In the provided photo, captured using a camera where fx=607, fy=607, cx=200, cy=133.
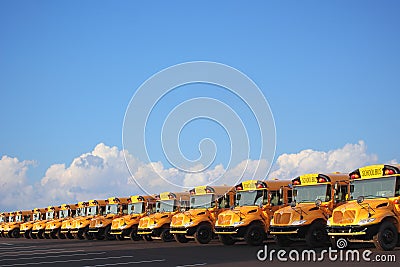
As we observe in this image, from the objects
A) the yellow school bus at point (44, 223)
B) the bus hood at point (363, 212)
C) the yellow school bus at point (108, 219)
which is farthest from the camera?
the yellow school bus at point (44, 223)

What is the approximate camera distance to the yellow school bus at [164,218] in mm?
29672

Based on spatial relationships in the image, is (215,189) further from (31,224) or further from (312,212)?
(31,224)

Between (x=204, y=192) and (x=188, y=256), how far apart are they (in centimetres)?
830

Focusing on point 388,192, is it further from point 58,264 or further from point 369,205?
point 58,264

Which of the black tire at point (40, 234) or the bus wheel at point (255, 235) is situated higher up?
the bus wheel at point (255, 235)

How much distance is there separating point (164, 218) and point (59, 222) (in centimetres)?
1551

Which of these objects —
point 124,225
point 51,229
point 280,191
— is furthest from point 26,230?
point 280,191

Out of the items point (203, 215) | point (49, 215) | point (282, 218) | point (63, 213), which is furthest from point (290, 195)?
point (49, 215)

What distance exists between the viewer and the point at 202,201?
27438 mm

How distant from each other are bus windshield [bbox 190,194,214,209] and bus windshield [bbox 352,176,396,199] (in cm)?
836

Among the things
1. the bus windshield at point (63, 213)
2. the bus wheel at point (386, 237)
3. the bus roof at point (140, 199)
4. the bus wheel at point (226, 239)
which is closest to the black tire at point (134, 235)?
the bus roof at point (140, 199)

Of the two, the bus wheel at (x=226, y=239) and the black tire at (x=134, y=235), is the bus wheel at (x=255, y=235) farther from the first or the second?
the black tire at (x=134, y=235)

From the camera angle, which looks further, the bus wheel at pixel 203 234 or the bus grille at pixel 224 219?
the bus wheel at pixel 203 234

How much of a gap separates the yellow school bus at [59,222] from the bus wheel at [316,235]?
2541 cm
